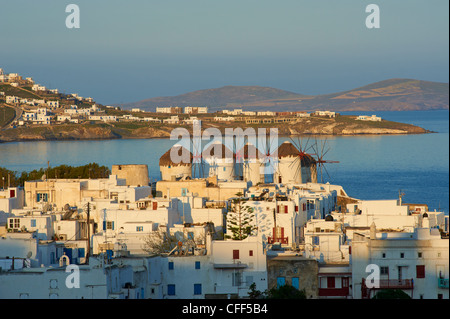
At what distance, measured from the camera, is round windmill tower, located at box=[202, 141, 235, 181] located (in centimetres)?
4225

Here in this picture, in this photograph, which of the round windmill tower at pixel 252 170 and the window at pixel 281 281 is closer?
the window at pixel 281 281

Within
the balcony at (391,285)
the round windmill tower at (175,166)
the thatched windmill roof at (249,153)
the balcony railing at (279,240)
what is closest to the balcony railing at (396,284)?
the balcony at (391,285)

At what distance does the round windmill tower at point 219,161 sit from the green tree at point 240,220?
10896mm

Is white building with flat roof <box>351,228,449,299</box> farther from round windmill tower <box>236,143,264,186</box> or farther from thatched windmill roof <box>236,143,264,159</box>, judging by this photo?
thatched windmill roof <box>236,143,264,159</box>

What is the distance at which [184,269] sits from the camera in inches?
904

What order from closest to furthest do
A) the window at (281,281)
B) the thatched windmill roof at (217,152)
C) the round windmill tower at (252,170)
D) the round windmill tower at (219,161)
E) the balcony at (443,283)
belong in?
the balcony at (443,283) < the window at (281,281) < the round windmill tower at (219,161) < the round windmill tower at (252,170) < the thatched windmill roof at (217,152)

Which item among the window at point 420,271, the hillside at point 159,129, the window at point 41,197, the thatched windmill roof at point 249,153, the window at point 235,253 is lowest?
the window at point 420,271

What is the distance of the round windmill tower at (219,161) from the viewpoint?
139 ft

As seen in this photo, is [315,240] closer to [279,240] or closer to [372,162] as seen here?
[279,240]

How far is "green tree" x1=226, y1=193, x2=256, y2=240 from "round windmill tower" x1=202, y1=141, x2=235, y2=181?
10896mm

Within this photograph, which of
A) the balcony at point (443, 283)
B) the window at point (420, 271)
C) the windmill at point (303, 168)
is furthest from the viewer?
the windmill at point (303, 168)

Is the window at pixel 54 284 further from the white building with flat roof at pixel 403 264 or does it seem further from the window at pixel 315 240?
the window at pixel 315 240

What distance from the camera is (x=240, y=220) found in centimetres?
2845
